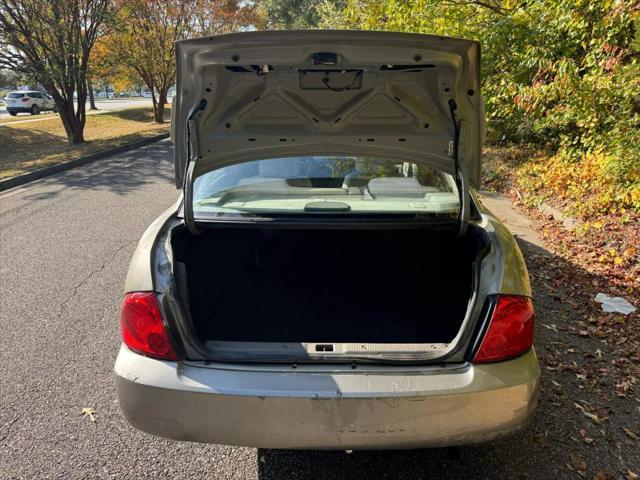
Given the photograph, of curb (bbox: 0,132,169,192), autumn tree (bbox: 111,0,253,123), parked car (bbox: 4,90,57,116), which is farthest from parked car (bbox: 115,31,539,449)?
parked car (bbox: 4,90,57,116)

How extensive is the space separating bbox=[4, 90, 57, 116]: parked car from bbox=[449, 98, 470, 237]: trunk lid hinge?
99.0 feet

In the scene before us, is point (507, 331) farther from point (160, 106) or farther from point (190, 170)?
point (160, 106)

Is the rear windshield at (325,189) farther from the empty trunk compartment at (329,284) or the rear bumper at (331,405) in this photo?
the rear bumper at (331,405)

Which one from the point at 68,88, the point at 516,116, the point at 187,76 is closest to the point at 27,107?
the point at 68,88

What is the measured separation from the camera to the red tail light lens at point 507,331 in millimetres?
1762

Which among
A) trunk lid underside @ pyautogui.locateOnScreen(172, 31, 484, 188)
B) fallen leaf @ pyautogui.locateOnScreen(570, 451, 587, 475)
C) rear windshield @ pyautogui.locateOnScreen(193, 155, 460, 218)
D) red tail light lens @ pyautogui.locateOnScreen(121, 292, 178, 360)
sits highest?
trunk lid underside @ pyautogui.locateOnScreen(172, 31, 484, 188)

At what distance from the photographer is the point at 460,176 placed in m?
2.31

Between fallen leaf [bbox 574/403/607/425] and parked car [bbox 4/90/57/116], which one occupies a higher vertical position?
parked car [bbox 4/90/57/116]

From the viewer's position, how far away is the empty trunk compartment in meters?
→ 2.44

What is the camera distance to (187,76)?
2219 mm

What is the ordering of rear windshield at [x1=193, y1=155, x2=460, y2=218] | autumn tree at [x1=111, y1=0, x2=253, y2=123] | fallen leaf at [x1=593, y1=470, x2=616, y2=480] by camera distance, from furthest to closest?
autumn tree at [x1=111, y1=0, x2=253, y2=123] < rear windshield at [x1=193, y1=155, x2=460, y2=218] < fallen leaf at [x1=593, y1=470, x2=616, y2=480]

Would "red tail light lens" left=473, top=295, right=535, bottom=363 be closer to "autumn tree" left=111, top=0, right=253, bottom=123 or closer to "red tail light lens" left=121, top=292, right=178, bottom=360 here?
"red tail light lens" left=121, top=292, right=178, bottom=360

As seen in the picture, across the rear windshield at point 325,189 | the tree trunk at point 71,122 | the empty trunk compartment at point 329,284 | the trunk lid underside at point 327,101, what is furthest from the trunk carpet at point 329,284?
the tree trunk at point 71,122

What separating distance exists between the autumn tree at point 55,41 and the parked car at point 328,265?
12.9m
